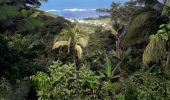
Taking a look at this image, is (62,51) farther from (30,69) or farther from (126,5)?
(126,5)

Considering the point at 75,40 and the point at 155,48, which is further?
the point at 75,40

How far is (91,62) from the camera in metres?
25.3

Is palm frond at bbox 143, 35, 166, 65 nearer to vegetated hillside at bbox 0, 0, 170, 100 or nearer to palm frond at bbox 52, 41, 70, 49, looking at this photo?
vegetated hillside at bbox 0, 0, 170, 100

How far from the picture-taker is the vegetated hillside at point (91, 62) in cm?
2009

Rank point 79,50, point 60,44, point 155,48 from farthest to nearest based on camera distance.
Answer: point 60,44
point 79,50
point 155,48

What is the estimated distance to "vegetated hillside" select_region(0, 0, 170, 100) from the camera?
20.1 metres

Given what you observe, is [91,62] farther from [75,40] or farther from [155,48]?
[155,48]

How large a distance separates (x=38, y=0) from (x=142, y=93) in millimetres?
22138

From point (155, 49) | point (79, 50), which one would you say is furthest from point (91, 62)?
point (155, 49)

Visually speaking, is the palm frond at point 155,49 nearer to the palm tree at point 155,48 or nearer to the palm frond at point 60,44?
the palm tree at point 155,48

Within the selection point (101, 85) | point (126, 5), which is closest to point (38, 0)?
point (126, 5)

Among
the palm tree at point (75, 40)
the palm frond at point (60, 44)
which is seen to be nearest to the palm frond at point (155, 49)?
the palm tree at point (75, 40)

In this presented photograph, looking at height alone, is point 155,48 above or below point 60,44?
above

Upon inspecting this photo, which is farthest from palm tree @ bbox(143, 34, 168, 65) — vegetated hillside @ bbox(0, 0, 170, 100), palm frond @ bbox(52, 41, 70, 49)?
palm frond @ bbox(52, 41, 70, 49)
